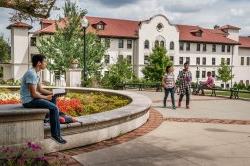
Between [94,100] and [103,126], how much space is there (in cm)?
507

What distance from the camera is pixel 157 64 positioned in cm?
5319

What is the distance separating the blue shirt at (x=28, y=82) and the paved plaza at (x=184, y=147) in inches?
51.2

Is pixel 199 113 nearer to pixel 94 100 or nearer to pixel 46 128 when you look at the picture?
pixel 94 100

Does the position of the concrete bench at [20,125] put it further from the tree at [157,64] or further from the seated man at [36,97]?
the tree at [157,64]

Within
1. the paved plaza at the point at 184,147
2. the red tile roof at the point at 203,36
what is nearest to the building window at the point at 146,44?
the red tile roof at the point at 203,36

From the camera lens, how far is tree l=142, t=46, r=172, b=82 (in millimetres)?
53000

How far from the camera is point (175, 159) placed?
6.13 metres

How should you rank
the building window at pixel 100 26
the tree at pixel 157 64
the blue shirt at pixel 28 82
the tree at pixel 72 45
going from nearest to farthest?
the blue shirt at pixel 28 82 < the tree at pixel 72 45 < the tree at pixel 157 64 < the building window at pixel 100 26

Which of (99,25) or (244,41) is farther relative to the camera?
(244,41)

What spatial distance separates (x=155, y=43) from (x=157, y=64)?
930cm

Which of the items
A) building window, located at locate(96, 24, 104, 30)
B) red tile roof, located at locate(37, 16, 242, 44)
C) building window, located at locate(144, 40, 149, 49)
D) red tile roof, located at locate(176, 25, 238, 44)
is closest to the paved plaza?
red tile roof, located at locate(37, 16, 242, 44)

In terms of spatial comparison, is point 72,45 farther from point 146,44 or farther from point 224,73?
point 224,73

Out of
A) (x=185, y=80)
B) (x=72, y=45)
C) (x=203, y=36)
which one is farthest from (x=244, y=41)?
(x=185, y=80)

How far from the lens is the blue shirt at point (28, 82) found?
612 centimetres
